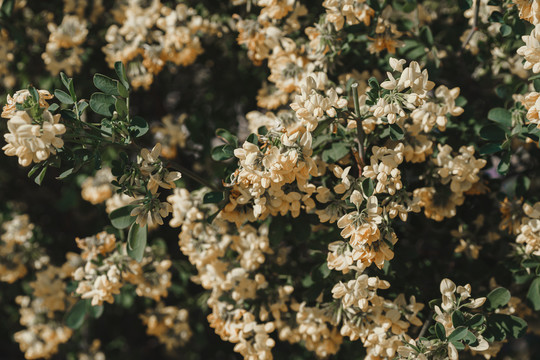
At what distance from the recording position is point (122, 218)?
163cm

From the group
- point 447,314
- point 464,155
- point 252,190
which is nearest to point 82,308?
point 252,190

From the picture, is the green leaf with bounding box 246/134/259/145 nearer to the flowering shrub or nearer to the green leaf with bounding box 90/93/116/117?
the flowering shrub

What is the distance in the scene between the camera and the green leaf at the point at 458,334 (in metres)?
1.34

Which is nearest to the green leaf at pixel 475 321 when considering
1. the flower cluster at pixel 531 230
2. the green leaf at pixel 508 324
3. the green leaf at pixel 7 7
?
the green leaf at pixel 508 324

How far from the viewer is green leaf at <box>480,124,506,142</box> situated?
1.64m

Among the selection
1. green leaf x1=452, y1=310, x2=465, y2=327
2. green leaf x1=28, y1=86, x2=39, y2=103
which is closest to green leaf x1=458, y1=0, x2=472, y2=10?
green leaf x1=452, y1=310, x2=465, y2=327

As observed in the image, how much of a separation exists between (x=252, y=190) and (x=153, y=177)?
300 millimetres

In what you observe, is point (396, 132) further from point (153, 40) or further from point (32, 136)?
point (153, 40)

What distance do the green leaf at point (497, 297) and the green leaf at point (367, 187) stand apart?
0.57 m

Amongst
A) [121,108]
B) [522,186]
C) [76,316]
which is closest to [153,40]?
[121,108]

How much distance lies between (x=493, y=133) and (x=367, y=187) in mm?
588

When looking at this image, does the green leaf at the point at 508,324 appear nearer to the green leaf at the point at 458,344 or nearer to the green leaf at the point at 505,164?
the green leaf at the point at 458,344

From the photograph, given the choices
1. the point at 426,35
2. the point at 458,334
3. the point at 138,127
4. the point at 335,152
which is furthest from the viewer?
the point at 426,35

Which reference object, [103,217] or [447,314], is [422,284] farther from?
[103,217]
